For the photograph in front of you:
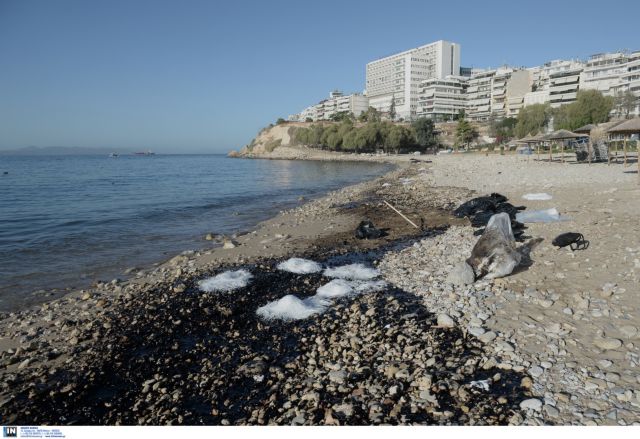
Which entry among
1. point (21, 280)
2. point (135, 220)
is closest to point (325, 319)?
point (21, 280)

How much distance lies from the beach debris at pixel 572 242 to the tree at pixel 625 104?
3422 inches

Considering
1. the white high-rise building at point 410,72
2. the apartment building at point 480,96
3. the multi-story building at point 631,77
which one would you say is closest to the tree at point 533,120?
the multi-story building at point 631,77

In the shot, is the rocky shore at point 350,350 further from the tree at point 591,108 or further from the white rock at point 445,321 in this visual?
the tree at point 591,108

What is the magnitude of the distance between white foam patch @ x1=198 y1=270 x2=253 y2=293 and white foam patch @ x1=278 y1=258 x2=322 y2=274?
0.85 meters

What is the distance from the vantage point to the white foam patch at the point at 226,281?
298 inches

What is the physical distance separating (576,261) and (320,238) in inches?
260

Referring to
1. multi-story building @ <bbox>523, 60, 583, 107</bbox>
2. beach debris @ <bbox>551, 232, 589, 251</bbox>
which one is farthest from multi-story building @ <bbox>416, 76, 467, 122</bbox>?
beach debris @ <bbox>551, 232, 589, 251</bbox>

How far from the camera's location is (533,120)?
245 feet

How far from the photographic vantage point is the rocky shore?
3857 mm

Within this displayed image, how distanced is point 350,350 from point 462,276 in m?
2.90

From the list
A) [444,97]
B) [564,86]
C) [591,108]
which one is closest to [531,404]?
[591,108]

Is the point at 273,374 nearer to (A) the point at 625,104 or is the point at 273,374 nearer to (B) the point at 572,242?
(B) the point at 572,242
